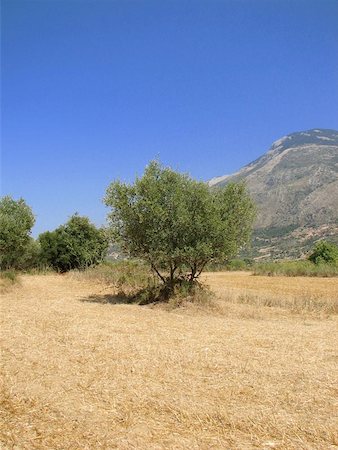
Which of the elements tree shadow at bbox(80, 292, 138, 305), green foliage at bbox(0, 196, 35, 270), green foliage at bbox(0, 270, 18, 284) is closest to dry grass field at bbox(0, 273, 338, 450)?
tree shadow at bbox(80, 292, 138, 305)

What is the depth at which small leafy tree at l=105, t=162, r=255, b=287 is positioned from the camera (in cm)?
1727

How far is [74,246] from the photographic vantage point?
116 ft

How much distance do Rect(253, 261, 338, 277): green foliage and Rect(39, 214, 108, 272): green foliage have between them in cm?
1981

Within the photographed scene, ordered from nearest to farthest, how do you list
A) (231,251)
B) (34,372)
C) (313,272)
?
(34,372), (231,251), (313,272)

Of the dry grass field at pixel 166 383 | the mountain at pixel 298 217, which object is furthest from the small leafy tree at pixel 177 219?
the mountain at pixel 298 217

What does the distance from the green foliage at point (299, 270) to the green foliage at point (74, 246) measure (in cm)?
1981

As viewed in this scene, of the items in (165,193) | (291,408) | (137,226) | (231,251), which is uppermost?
(165,193)

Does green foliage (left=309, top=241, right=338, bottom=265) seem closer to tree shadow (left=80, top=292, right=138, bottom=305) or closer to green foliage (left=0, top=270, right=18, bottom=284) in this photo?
tree shadow (left=80, top=292, right=138, bottom=305)

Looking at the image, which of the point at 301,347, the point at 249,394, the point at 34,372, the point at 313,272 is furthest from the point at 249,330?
the point at 313,272

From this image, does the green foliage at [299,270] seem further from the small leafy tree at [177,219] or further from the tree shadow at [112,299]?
the tree shadow at [112,299]

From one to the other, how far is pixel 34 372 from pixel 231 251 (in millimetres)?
11100

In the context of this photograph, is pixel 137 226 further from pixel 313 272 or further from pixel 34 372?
pixel 313 272

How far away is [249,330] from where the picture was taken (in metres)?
12.4

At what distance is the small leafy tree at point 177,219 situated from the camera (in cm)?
1727
